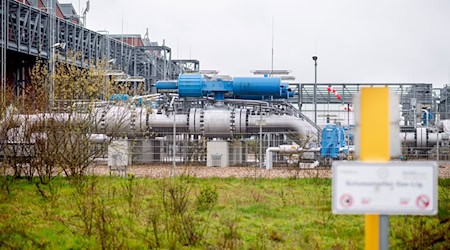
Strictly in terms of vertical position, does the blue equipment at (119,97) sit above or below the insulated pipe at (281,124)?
above

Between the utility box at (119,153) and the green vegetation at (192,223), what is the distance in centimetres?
821

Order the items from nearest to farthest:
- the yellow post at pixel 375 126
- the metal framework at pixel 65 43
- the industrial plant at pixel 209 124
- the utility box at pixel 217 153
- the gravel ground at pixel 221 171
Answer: the yellow post at pixel 375 126 < the gravel ground at pixel 221 171 < the industrial plant at pixel 209 124 < the utility box at pixel 217 153 < the metal framework at pixel 65 43

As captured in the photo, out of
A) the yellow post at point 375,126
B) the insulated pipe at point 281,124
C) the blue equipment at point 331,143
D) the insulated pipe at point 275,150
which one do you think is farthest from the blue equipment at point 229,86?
the yellow post at point 375,126

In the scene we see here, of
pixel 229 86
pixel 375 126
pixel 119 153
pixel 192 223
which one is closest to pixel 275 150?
pixel 119 153

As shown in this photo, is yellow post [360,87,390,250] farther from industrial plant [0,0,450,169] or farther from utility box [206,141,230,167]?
utility box [206,141,230,167]

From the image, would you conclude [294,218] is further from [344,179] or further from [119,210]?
[344,179]

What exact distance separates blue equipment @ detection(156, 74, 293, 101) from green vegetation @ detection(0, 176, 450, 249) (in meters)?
15.1

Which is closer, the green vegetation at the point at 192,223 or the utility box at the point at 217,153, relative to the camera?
the green vegetation at the point at 192,223

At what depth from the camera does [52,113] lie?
18.3 metres

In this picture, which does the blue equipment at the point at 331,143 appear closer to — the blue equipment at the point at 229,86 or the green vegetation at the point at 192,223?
the blue equipment at the point at 229,86

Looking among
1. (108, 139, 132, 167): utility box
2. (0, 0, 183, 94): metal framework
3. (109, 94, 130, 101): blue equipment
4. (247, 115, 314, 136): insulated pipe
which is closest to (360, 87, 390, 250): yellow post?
(108, 139, 132, 167): utility box

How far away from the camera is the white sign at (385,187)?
3.80 metres

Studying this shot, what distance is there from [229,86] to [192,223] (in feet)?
69.2

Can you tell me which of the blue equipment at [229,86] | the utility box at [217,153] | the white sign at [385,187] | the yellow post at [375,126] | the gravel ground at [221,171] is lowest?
the gravel ground at [221,171]
